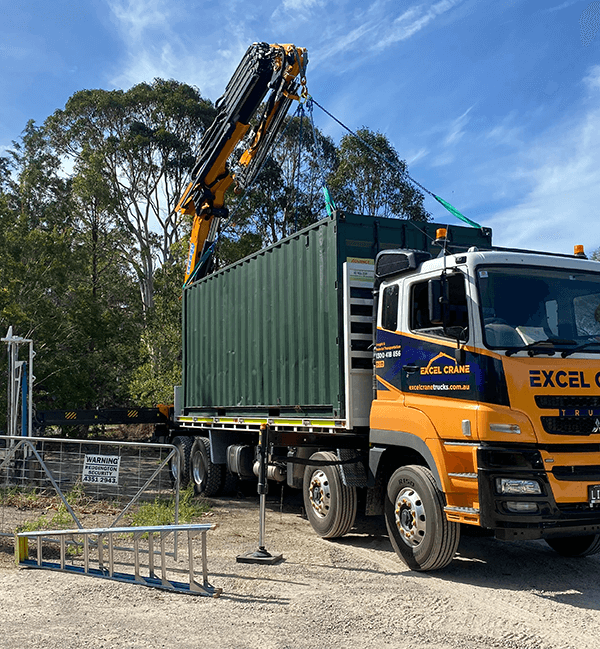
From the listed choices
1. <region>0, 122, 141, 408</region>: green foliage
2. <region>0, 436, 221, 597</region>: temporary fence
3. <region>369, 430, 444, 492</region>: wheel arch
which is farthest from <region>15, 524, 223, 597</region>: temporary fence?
<region>0, 122, 141, 408</region>: green foliage

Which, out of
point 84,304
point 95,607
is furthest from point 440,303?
point 84,304

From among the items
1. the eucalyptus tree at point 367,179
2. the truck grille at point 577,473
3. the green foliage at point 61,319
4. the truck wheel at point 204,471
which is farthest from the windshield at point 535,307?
the eucalyptus tree at point 367,179

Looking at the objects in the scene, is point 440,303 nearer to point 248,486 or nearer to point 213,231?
point 248,486

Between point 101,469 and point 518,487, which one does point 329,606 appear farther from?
point 101,469

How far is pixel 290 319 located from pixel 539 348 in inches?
150

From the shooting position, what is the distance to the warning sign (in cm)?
736

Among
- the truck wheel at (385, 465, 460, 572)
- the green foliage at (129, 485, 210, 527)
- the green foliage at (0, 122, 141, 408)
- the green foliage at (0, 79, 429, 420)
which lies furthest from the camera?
the green foliage at (0, 79, 429, 420)

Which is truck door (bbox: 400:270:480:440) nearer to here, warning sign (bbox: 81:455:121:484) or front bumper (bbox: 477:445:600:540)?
front bumper (bbox: 477:445:600:540)

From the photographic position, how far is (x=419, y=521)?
20.4ft

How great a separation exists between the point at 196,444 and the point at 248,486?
1263 millimetres

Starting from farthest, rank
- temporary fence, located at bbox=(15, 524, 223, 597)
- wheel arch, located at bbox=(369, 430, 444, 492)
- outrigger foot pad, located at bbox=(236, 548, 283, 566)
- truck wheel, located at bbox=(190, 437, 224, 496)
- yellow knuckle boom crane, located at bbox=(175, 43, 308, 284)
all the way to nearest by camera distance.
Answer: yellow knuckle boom crane, located at bbox=(175, 43, 308, 284) < truck wheel, located at bbox=(190, 437, 224, 496) < outrigger foot pad, located at bbox=(236, 548, 283, 566) < wheel arch, located at bbox=(369, 430, 444, 492) < temporary fence, located at bbox=(15, 524, 223, 597)

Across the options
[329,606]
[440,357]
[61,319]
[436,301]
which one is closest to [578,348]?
[440,357]

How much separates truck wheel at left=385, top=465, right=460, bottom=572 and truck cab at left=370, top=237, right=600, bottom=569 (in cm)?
1

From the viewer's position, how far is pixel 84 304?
67.2 feet
